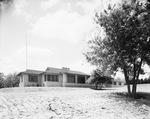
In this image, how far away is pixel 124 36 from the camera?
15.0 m

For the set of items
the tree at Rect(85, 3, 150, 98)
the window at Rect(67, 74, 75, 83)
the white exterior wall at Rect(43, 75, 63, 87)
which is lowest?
the white exterior wall at Rect(43, 75, 63, 87)

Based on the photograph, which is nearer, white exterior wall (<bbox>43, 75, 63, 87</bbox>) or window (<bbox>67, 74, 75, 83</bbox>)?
white exterior wall (<bbox>43, 75, 63, 87</bbox>)

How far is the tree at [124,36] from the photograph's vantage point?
1444 cm

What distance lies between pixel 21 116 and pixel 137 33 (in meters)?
12.9

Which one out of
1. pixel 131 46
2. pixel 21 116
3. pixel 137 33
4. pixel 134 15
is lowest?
pixel 21 116

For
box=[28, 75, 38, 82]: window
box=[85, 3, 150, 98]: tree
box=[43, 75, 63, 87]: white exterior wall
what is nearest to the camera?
box=[85, 3, 150, 98]: tree

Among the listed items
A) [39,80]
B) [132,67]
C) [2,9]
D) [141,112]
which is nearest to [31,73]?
[39,80]

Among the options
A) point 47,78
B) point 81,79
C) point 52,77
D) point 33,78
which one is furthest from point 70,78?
point 33,78

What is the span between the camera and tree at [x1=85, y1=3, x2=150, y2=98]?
47.4 ft

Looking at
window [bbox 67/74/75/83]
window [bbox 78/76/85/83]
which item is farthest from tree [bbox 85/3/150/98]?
window [bbox 78/76/85/83]

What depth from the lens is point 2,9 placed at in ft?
7.85

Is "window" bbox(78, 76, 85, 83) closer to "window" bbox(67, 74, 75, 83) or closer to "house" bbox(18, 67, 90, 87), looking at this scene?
"house" bbox(18, 67, 90, 87)

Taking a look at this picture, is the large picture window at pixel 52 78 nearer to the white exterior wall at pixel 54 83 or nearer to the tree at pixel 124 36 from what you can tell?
the white exterior wall at pixel 54 83

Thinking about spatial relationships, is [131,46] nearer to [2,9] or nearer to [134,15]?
[134,15]
